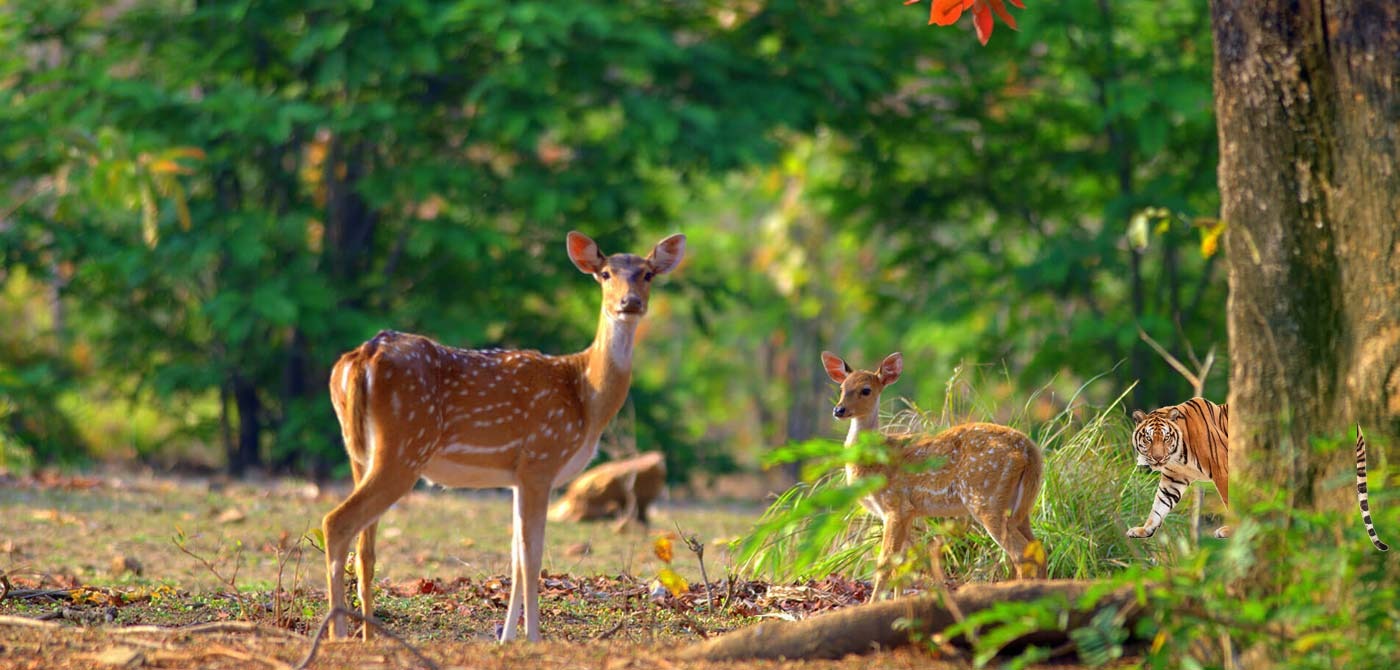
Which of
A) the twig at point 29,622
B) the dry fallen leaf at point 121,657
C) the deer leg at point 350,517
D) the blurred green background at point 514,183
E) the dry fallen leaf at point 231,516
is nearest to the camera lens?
the dry fallen leaf at point 121,657

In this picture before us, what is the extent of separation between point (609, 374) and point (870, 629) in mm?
1826

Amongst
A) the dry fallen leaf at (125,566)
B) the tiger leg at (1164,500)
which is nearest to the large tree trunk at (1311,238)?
the tiger leg at (1164,500)

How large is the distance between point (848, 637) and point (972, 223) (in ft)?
41.3

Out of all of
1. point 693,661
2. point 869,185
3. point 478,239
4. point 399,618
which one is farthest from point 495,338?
point 693,661

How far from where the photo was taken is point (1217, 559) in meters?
4.63

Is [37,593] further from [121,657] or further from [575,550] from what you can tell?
[575,550]

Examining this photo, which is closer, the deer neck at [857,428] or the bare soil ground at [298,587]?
the bare soil ground at [298,587]

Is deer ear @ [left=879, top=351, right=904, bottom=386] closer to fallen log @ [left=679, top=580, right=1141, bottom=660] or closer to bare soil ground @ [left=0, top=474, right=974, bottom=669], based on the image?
bare soil ground @ [left=0, top=474, right=974, bottom=669]

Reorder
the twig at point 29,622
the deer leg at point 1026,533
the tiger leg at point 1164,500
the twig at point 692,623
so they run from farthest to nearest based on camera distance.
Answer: the tiger leg at point 1164,500, the deer leg at point 1026,533, the twig at point 692,623, the twig at point 29,622

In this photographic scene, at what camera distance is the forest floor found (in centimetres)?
530

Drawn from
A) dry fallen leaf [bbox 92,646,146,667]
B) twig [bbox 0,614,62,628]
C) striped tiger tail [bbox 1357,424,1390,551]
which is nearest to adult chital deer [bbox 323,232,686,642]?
dry fallen leaf [bbox 92,646,146,667]

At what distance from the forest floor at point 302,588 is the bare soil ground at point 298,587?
→ 2 cm

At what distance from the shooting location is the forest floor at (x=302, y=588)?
5.30 metres

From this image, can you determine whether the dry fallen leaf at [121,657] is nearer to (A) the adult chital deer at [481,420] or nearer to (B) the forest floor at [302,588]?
(B) the forest floor at [302,588]
